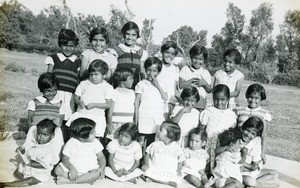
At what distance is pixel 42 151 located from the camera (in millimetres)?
3975

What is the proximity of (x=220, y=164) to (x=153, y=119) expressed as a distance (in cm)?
100

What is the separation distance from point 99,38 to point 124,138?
4.40 feet

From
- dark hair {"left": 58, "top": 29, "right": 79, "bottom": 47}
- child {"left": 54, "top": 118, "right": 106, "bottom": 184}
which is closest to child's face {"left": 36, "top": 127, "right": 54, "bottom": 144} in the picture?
child {"left": 54, "top": 118, "right": 106, "bottom": 184}

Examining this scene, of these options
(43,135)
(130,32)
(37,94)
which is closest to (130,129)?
(43,135)

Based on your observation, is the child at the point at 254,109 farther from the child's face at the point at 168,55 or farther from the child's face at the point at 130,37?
the child's face at the point at 130,37

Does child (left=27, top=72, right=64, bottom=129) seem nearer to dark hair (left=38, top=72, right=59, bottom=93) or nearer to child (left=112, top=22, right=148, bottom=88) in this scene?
dark hair (left=38, top=72, right=59, bottom=93)

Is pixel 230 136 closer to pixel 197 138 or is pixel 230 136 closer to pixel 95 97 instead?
pixel 197 138

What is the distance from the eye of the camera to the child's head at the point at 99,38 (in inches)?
178

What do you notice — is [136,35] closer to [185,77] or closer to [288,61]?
[185,77]

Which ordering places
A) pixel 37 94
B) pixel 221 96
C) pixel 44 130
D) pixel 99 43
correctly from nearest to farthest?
pixel 44 130 → pixel 221 96 → pixel 99 43 → pixel 37 94

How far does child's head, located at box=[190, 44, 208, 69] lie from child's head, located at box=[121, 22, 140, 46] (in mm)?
775

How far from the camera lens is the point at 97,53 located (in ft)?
15.2

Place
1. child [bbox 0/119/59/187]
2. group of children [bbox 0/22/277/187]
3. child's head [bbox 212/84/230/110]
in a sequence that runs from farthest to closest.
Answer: child's head [bbox 212/84/230/110], group of children [bbox 0/22/277/187], child [bbox 0/119/59/187]

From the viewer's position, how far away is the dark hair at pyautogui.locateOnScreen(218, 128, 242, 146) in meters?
4.18
